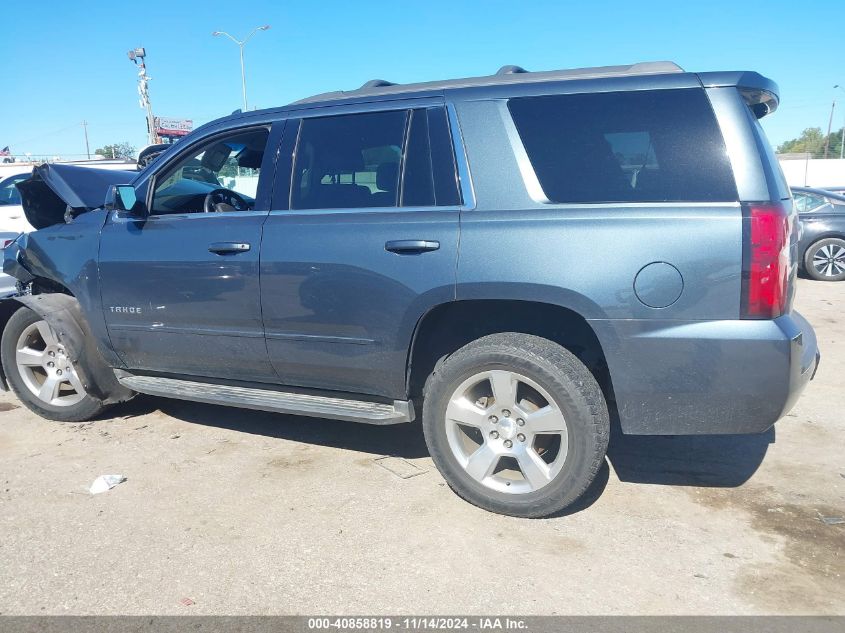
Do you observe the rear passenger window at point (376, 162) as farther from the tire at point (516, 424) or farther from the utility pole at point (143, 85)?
the utility pole at point (143, 85)

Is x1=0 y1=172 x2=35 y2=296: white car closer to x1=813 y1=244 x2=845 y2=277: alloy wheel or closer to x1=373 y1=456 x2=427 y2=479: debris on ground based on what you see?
x1=373 y1=456 x2=427 y2=479: debris on ground

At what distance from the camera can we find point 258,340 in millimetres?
3627

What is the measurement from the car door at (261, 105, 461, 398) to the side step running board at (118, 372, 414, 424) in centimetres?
8

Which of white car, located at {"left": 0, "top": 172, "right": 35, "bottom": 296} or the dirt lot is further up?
white car, located at {"left": 0, "top": 172, "right": 35, "bottom": 296}

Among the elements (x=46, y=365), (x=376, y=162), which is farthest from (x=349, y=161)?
(x=46, y=365)

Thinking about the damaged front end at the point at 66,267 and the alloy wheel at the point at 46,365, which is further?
the alloy wheel at the point at 46,365

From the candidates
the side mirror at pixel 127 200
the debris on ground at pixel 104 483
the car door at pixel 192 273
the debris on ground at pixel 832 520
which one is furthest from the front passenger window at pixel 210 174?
the debris on ground at pixel 832 520

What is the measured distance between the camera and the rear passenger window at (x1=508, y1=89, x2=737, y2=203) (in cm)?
274

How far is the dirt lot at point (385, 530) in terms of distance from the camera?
2.56m

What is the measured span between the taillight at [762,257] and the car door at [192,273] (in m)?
2.38

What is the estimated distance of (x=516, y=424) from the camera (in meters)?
3.10

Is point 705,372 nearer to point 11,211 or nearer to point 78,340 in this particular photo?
point 78,340

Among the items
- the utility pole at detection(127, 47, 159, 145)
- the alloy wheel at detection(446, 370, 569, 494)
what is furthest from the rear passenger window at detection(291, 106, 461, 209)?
the utility pole at detection(127, 47, 159, 145)

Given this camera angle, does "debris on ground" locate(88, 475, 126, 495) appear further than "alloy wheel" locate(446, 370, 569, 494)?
Yes
